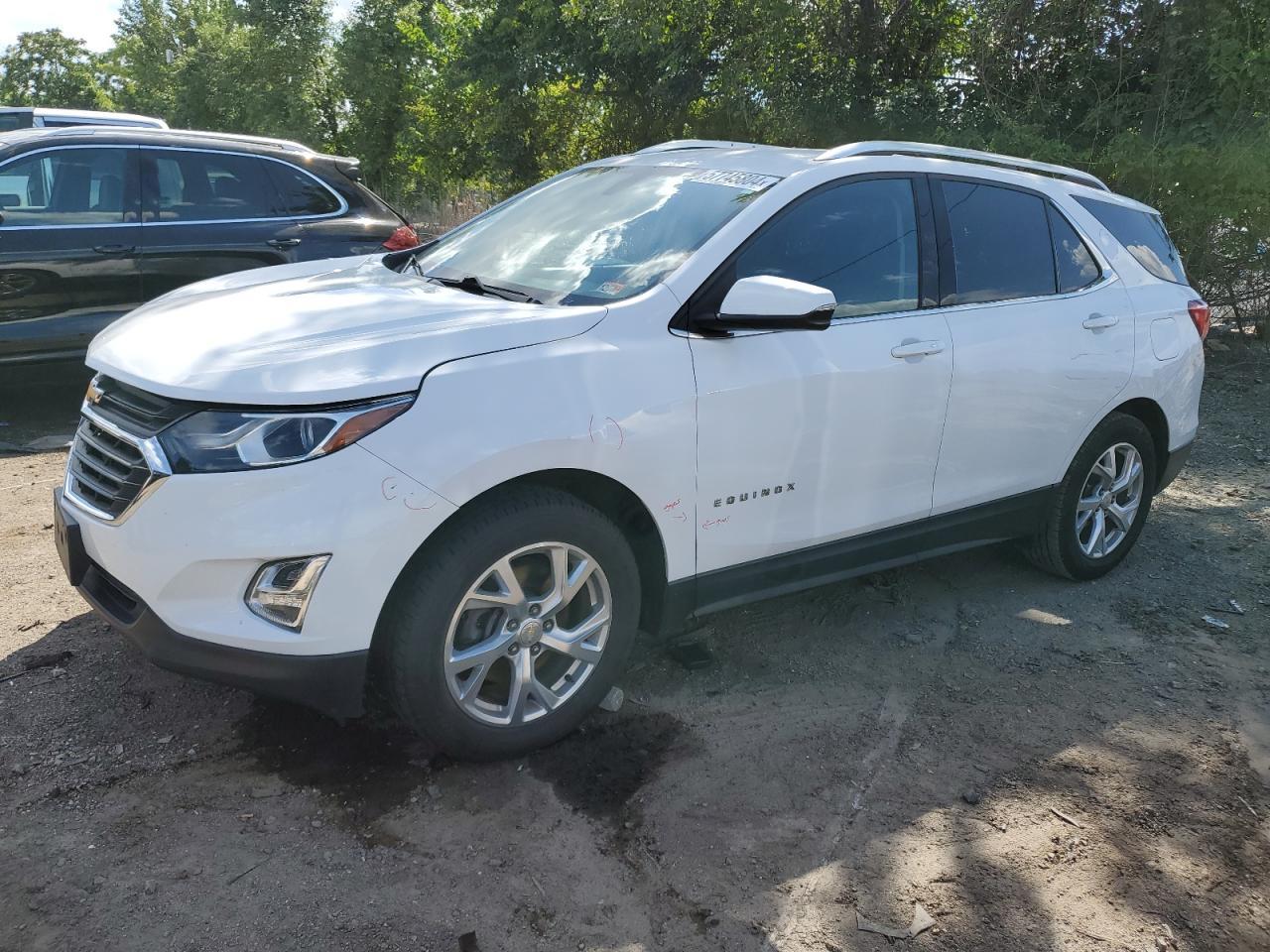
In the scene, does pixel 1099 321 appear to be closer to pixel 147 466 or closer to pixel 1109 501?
pixel 1109 501

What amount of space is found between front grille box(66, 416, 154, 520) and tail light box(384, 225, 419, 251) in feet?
13.1

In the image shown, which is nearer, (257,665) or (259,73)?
→ (257,665)

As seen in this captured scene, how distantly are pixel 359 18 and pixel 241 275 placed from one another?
25.7m

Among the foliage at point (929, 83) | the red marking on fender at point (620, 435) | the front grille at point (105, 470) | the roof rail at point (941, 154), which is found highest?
the foliage at point (929, 83)

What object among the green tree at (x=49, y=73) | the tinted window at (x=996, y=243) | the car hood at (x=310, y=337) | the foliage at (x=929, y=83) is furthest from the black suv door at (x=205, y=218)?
the green tree at (x=49, y=73)

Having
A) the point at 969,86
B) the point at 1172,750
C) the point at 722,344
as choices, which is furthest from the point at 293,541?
the point at 969,86

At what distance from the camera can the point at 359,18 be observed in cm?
2691

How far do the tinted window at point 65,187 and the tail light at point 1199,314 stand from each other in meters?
6.00

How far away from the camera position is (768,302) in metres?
3.29

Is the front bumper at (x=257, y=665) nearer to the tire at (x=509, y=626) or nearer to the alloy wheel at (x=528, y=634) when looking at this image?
the tire at (x=509, y=626)

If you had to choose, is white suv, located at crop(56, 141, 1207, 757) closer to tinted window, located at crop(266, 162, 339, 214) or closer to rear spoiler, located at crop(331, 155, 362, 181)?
tinted window, located at crop(266, 162, 339, 214)

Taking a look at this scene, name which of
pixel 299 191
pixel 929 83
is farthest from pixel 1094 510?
pixel 929 83

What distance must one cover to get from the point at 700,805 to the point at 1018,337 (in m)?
2.30

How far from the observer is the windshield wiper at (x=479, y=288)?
11.7 ft
